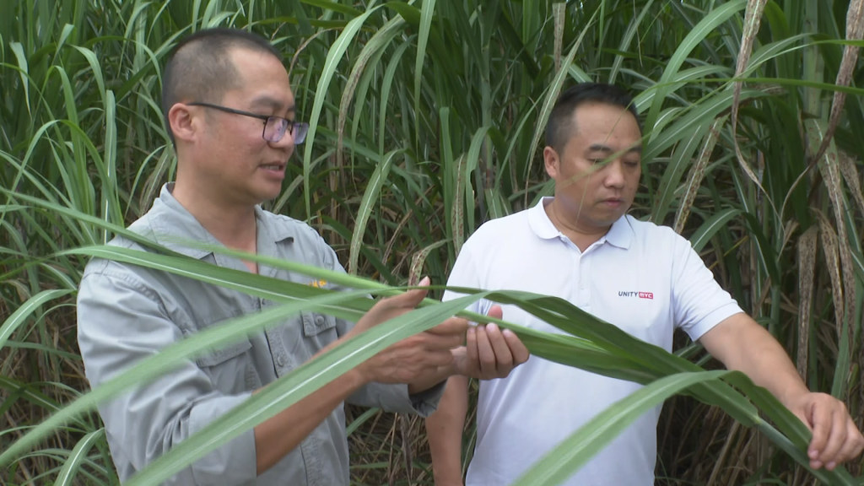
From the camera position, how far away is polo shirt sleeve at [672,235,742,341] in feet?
4.81

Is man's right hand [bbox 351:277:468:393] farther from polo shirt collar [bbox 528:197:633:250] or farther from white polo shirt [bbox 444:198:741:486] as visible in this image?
polo shirt collar [bbox 528:197:633:250]

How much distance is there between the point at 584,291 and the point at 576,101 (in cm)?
34

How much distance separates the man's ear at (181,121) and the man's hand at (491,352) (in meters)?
0.55

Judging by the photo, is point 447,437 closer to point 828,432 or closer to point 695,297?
point 695,297

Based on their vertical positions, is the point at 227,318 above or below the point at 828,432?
below

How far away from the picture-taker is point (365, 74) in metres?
1.75

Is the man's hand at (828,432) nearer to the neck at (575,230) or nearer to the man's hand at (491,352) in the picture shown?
the man's hand at (491,352)

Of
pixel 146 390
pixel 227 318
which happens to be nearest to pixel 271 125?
pixel 227 318

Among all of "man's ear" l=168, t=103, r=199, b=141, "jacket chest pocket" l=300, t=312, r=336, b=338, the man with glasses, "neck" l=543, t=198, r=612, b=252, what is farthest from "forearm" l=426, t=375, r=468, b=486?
"man's ear" l=168, t=103, r=199, b=141

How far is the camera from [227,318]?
4.28 feet

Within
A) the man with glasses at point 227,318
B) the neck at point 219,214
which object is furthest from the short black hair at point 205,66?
the neck at point 219,214

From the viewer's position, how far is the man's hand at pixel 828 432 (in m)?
0.83

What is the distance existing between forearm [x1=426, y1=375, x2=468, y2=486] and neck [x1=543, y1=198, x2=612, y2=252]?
339mm

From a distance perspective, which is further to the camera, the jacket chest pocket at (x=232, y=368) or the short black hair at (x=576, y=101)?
the short black hair at (x=576, y=101)
